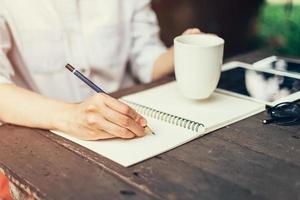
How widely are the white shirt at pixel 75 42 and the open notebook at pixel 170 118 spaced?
11.8 inches

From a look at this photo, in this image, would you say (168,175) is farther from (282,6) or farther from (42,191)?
(282,6)

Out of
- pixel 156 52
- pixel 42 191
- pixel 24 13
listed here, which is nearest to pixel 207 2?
pixel 156 52

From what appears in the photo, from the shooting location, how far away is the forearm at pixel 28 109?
818mm

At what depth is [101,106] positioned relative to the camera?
74 cm

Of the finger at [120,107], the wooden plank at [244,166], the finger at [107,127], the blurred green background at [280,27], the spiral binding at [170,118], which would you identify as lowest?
the blurred green background at [280,27]

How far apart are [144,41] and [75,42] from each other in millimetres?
212

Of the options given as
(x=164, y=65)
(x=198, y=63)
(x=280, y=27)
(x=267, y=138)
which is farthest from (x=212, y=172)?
(x=280, y=27)

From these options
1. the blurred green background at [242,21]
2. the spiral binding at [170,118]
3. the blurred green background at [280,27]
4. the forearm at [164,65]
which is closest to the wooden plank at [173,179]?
the spiral binding at [170,118]

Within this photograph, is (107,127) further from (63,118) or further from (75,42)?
(75,42)

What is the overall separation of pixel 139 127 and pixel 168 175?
13cm

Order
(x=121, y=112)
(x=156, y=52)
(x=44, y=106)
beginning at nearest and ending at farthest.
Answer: (x=121, y=112) < (x=44, y=106) < (x=156, y=52)

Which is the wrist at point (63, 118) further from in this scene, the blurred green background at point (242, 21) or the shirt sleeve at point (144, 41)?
the blurred green background at point (242, 21)

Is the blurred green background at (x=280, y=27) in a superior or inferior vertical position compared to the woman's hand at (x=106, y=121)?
inferior

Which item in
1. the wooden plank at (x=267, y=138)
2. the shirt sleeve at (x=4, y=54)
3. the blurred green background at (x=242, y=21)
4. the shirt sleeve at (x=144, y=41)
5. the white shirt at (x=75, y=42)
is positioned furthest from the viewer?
the blurred green background at (x=242, y=21)
